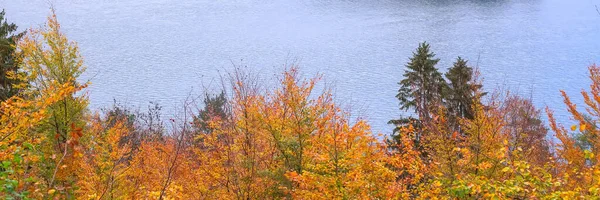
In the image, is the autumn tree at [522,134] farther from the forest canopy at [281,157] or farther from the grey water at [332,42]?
the grey water at [332,42]

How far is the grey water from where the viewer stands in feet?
197

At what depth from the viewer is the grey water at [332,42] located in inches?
2359

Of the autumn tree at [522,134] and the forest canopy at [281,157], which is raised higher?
the autumn tree at [522,134]

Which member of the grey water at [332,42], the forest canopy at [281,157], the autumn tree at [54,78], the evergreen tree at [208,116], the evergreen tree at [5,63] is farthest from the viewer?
the grey water at [332,42]

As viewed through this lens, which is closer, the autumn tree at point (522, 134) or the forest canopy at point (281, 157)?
A: the forest canopy at point (281, 157)

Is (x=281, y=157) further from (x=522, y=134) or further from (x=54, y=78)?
(x=54, y=78)

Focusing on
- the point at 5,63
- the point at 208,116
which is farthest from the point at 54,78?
the point at 208,116

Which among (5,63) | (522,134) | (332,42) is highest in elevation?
(332,42)

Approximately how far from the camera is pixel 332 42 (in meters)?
80.0

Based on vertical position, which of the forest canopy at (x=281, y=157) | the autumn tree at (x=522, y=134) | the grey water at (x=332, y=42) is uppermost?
the grey water at (x=332, y=42)

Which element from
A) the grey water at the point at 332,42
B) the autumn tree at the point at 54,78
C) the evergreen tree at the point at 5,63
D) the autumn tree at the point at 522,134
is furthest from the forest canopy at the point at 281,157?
the grey water at the point at 332,42

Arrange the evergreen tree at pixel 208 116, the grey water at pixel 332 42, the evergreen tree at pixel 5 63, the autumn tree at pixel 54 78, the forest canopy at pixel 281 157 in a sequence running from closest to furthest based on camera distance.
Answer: the forest canopy at pixel 281 157 → the autumn tree at pixel 54 78 → the evergreen tree at pixel 208 116 → the evergreen tree at pixel 5 63 → the grey water at pixel 332 42

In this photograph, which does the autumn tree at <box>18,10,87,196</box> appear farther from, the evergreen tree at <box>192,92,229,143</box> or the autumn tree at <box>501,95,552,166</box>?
the autumn tree at <box>501,95,552,166</box>

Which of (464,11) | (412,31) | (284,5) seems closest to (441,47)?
(412,31)
